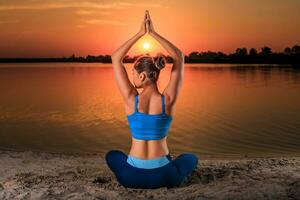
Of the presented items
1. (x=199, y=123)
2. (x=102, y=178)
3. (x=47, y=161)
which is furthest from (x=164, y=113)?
(x=199, y=123)

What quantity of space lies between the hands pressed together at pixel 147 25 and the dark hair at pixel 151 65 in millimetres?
325

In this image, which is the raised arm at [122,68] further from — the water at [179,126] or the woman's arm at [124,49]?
the water at [179,126]

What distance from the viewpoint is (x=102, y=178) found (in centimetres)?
701

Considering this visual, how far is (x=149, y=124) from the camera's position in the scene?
5887 mm

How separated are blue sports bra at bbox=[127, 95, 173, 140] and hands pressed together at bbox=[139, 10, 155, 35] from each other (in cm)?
82

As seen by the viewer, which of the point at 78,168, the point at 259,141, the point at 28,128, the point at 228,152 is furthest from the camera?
the point at 28,128

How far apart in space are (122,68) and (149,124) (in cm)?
80

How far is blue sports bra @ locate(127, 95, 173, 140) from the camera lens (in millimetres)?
5879

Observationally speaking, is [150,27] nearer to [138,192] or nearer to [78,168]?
[138,192]

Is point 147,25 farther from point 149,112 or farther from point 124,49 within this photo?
point 149,112

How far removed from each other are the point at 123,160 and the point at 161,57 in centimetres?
141

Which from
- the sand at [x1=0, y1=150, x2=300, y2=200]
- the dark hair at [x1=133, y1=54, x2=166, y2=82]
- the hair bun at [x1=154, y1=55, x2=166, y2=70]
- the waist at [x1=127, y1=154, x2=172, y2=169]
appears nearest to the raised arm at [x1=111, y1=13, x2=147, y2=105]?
the dark hair at [x1=133, y1=54, x2=166, y2=82]

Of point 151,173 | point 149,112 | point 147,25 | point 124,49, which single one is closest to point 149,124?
point 149,112

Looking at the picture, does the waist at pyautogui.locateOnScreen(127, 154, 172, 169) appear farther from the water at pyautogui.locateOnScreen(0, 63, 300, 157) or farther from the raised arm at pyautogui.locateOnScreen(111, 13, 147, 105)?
the water at pyautogui.locateOnScreen(0, 63, 300, 157)
